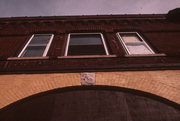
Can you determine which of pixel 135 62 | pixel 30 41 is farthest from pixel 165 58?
pixel 30 41

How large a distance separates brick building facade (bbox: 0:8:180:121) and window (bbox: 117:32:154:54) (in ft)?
0.06

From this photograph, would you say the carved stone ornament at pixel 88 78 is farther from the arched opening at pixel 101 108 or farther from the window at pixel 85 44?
the window at pixel 85 44

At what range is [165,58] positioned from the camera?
561 centimetres

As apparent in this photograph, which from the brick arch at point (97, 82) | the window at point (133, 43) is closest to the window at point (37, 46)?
the brick arch at point (97, 82)

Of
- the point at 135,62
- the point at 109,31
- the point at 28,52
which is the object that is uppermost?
the point at 109,31

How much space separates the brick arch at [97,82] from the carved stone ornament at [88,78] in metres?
0.11

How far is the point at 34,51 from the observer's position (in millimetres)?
6531

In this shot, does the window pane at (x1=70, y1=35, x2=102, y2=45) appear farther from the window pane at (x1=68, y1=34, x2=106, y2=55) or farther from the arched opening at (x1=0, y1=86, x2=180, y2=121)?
the arched opening at (x1=0, y1=86, x2=180, y2=121)

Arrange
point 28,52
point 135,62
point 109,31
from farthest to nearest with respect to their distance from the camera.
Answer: point 109,31 < point 28,52 < point 135,62

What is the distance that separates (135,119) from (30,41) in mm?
5395

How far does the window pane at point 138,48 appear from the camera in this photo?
20.9 ft

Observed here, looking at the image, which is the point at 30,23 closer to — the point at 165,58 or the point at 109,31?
the point at 109,31

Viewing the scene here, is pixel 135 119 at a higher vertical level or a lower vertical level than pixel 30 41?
lower

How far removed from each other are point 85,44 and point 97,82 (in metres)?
2.97
